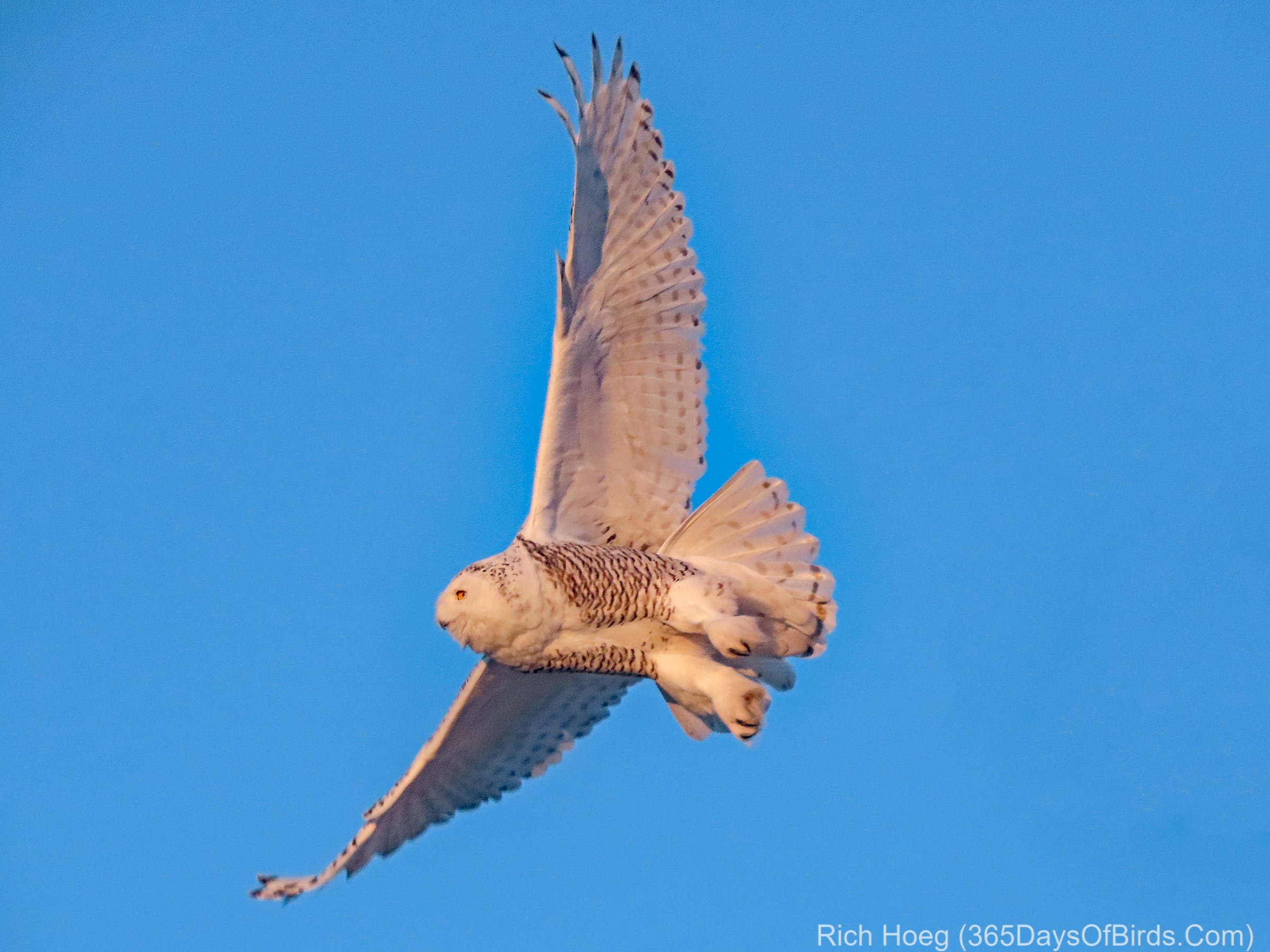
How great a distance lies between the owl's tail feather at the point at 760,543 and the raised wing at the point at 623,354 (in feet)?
1.22

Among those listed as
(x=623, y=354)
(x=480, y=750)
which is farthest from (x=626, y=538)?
(x=480, y=750)

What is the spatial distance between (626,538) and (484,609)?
1335mm

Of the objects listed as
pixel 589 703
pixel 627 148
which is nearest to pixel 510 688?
pixel 589 703

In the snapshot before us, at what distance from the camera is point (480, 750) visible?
29.9 ft

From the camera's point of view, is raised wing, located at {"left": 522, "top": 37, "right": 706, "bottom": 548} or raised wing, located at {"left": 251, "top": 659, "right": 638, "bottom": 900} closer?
raised wing, located at {"left": 522, "top": 37, "right": 706, "bottom": 548}

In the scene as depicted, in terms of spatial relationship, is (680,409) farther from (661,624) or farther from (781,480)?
(661,624)

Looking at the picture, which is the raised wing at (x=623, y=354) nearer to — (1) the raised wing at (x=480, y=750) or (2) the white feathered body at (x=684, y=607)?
(2) the white feathered body at (x=684, y=607)

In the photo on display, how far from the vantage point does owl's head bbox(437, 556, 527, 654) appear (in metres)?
7.42

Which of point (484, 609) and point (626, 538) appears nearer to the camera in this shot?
point (484, 609)

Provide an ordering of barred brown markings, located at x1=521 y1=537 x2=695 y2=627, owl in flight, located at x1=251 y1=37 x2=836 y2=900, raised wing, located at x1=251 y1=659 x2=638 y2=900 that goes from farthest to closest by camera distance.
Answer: raised wing, located at x1=251 y1=659 x2=638 y2=900, barred brown markings, located at x1=521 y1=537 x2=695 y2=627, owl in flight, located at x1=251 y1=37 x2=836 y2=900

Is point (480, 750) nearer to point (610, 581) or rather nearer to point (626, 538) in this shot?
point (626, 538)

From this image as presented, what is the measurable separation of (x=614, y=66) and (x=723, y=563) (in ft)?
Answer: 7.90

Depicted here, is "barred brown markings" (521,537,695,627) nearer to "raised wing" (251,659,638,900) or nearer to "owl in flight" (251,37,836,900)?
"owl in flight" (251,37,836,900)

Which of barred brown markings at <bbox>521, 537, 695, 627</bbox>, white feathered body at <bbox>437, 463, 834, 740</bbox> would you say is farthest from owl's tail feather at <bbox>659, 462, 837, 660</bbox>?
barred brown markings at <bbox>521, 537, 695, 627</bbox>
